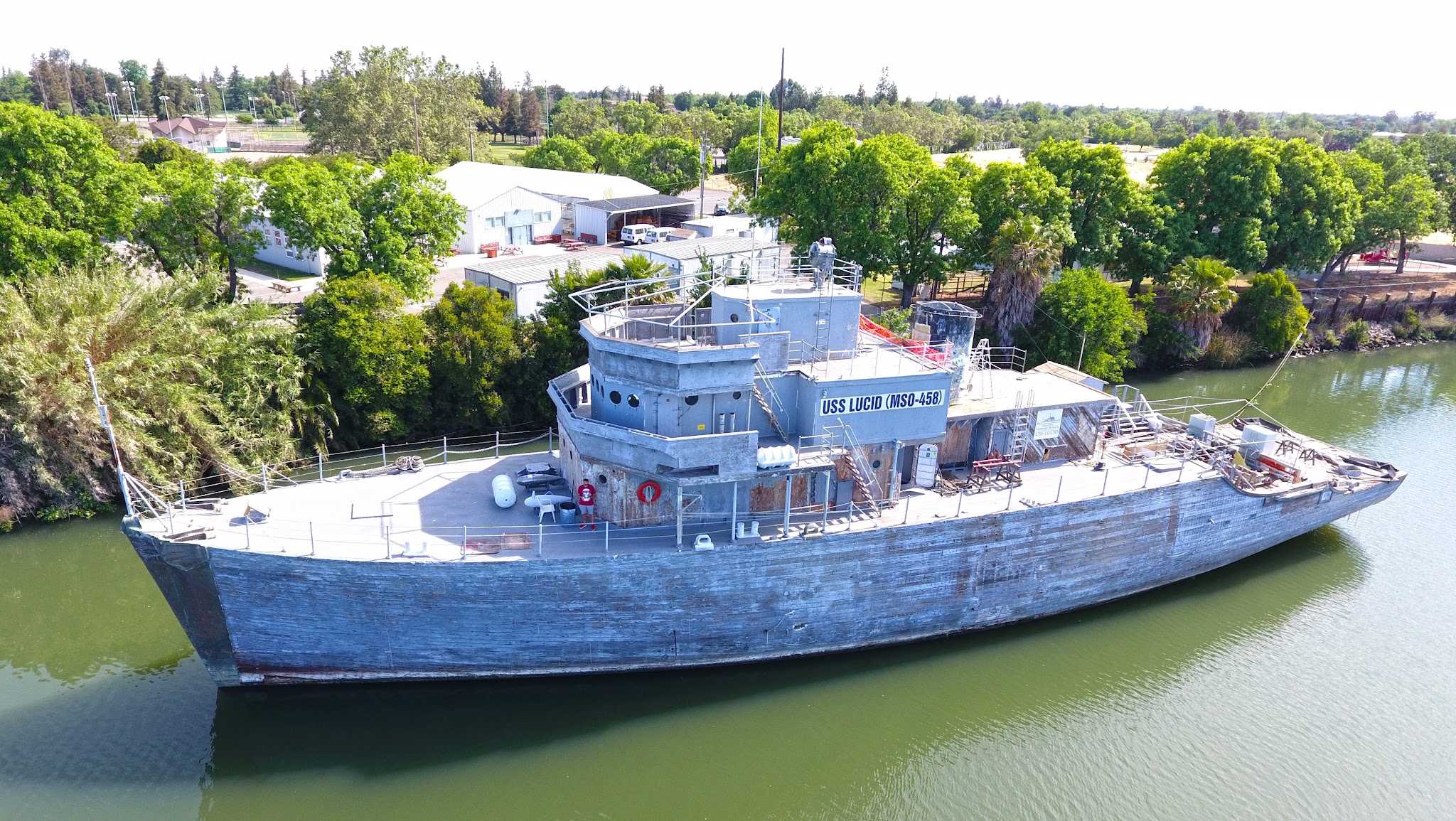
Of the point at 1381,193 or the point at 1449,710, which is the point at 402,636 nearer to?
the point at 1449,710

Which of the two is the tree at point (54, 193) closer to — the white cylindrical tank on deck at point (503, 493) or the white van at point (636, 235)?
the white cylindrical tank on deck at point (503, 493)

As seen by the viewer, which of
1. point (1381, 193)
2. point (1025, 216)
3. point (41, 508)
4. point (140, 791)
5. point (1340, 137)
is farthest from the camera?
point (1340, 137)

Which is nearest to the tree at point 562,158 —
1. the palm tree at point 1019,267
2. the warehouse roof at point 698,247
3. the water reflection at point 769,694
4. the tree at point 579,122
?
the tree at point 579,122

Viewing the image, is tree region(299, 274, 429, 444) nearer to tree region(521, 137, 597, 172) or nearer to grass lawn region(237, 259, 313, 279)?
grass lawn region(237, 259, 313, 279)

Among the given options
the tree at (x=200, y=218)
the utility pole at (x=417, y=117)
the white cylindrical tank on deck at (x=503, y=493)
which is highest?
the utility pole at (x=417, y=117)

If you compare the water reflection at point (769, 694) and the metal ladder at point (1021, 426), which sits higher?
the metal ladder at point (1021, 426)

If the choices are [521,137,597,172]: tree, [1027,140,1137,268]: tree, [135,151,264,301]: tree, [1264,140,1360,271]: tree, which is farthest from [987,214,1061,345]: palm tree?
[521,137,597,172]: tree

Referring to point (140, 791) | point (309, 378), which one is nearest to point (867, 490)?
point (140, 791)
